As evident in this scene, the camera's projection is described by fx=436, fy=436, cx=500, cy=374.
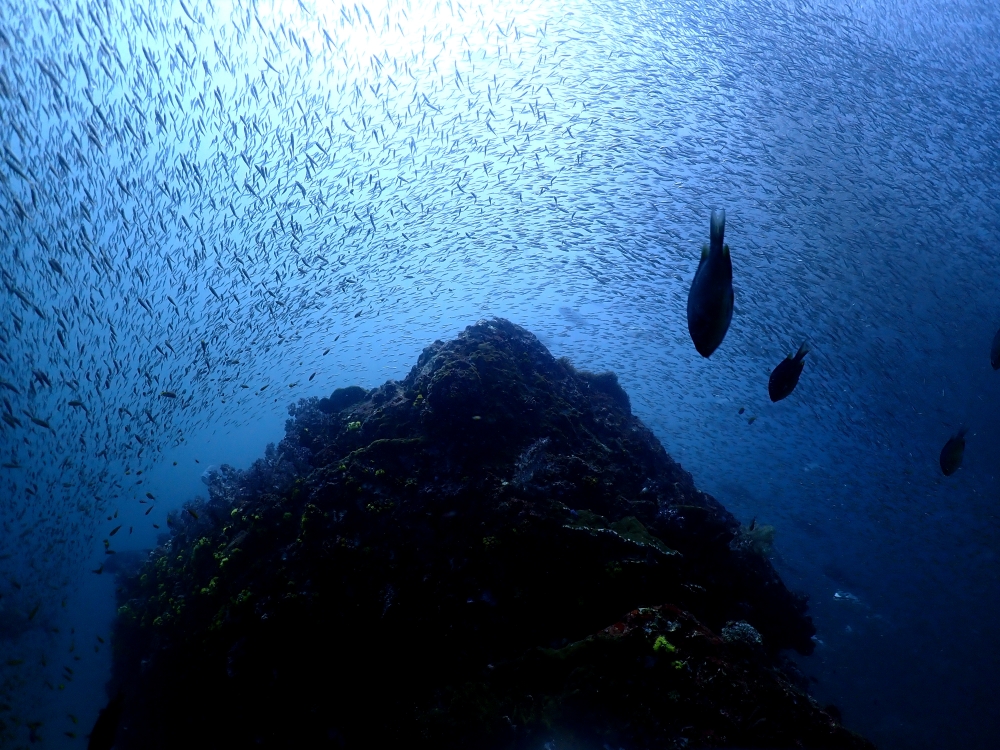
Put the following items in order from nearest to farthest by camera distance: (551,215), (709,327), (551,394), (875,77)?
(709,327) < (551,394) < (551,215) < (875,77)

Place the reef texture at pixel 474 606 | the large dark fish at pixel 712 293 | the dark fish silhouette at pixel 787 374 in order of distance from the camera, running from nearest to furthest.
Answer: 1. the large dark fish at pixel 712 293
2. the dark fish silhouette at pixel 787 374
3. the reef texture at pixel 474 606

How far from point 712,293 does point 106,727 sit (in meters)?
4.94

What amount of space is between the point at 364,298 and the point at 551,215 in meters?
7.15

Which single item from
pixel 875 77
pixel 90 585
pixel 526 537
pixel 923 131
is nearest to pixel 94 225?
pixel 526 537

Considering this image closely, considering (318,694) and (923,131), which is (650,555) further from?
(923,131)

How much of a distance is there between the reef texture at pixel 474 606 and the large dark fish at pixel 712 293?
136 inches

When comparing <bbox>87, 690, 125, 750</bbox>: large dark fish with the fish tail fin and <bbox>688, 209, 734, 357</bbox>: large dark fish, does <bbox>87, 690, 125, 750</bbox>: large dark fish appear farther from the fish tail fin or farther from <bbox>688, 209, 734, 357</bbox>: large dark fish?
the fish tail fin

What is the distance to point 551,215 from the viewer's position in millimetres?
14383

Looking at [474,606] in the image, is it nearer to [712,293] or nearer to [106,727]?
[106,727]

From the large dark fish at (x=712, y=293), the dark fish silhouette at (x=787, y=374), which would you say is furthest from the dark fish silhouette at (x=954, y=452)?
the large dark fish at (x=712, y=293)

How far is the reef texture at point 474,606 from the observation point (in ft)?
12.7

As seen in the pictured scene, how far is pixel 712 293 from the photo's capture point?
175cm

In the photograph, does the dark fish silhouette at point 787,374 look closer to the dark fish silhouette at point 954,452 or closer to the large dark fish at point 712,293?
the large dark fish at point 712,293

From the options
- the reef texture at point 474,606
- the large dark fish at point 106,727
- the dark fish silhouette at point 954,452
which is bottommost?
the large dark fish at point 106,727
